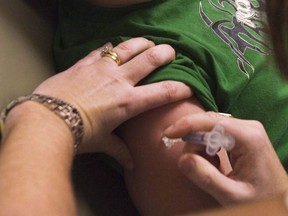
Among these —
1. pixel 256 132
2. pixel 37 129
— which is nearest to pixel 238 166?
pixel 256 132

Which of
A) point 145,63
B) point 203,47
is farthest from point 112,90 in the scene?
point 203,47

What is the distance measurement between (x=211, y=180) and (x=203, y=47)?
25 cm

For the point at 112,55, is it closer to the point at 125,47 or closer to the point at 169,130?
the point at 125,47

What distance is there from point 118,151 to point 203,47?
22cm

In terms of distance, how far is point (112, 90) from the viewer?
799 millimetres

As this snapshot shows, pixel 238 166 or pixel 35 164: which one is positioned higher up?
pixel 35 164

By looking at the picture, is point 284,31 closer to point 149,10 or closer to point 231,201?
point 231,201

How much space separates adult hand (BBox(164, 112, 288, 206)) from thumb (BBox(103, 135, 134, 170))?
10 centimetres

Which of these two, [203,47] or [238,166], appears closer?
[238,166]

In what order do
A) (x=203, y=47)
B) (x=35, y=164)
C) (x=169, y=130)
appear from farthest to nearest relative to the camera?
(x=203, y=47), (x=169, y=130), (x=35, y=164)

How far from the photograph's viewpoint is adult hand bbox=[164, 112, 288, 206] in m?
0.73

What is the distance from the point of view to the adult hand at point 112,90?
2.53 feet

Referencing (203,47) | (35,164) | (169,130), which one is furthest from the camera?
(203,47)

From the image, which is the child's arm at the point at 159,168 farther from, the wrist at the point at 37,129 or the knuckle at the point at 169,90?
the wrist at the point at 37,129
